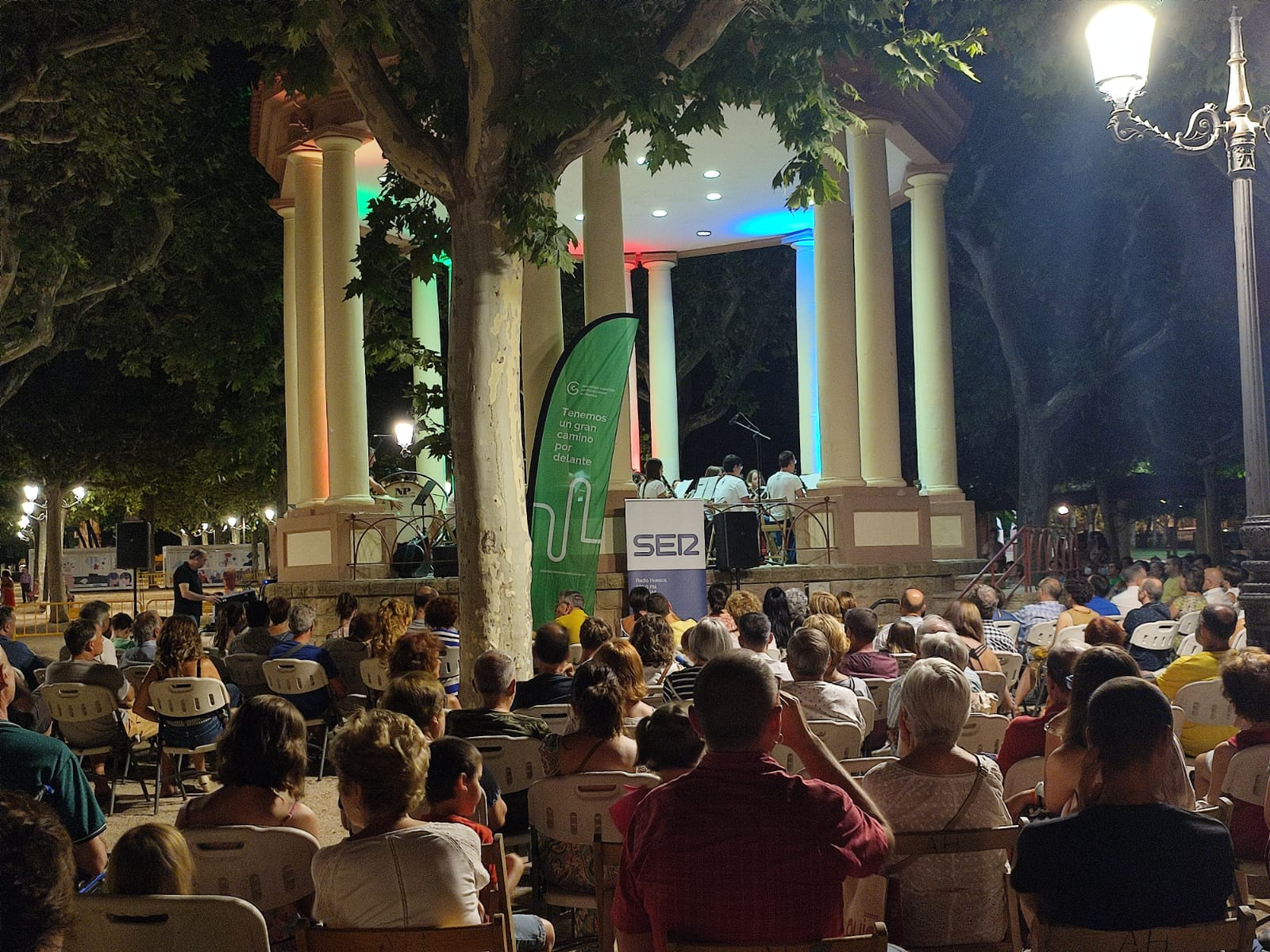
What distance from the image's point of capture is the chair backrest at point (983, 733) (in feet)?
19.4

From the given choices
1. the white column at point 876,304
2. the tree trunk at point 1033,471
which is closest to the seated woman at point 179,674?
the white column at point 876,304

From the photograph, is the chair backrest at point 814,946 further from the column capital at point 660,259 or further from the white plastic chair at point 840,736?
the column capital at point 660,259

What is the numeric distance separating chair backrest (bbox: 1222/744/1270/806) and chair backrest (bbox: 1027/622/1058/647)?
23.5 feet

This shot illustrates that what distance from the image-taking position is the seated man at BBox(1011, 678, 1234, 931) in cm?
310

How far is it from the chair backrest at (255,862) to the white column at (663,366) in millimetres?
20047

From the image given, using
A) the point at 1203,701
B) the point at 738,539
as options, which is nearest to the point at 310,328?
the point at 738,539

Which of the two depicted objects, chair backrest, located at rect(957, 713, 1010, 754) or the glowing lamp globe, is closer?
chair backrest, located at rect(957, 713, 1010, 754)

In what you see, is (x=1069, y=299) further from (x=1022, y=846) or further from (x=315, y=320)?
(x=1022, y=846)

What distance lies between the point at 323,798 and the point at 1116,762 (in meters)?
7.01

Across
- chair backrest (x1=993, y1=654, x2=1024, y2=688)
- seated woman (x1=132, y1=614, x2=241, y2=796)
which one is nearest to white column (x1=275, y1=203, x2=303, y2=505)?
seated woman (x1=132, y1=614, x2=241, y2=796)

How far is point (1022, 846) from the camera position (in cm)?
321

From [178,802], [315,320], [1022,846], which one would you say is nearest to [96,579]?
[315,320]

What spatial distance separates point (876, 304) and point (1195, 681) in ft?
34.5

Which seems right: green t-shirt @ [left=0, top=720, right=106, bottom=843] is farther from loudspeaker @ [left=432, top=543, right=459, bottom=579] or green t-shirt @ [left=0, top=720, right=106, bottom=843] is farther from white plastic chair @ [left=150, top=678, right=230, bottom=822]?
loudspeaker @ [left=432, top=543, right=459, bottom=579]
